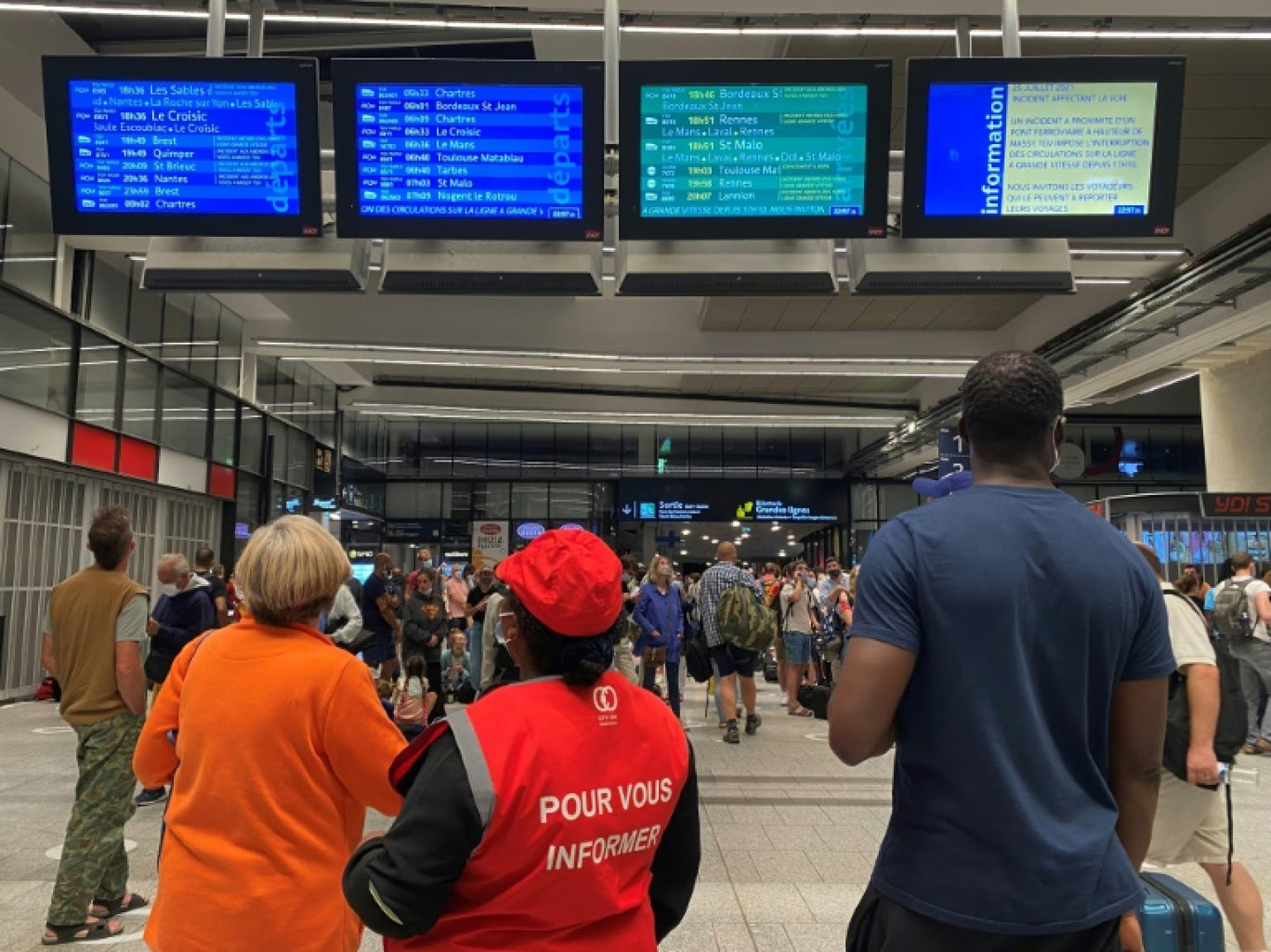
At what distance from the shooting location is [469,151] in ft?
16.3

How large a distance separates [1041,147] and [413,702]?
226 inches

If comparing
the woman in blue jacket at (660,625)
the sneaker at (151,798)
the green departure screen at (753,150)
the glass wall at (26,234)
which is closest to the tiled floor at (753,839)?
the sneaker at (151,798)

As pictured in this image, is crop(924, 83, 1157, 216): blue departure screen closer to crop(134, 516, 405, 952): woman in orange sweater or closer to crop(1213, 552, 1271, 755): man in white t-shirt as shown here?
crop(134, 516, 405, 952): woman in orange sweater

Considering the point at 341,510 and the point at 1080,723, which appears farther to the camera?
the point at 341,510

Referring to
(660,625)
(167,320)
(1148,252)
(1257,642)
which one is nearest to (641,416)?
(167,320)

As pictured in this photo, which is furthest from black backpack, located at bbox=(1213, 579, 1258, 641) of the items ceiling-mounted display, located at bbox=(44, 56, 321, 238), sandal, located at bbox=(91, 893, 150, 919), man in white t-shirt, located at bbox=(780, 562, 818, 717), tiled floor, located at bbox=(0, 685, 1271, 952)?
sandal, located at bbox=(91, 893, 150, 919)

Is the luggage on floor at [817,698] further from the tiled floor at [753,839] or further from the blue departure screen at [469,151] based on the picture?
the blue departure screen at [469,151]

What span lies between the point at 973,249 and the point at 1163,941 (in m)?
3.37

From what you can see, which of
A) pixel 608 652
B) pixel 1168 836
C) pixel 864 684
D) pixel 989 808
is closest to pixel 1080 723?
pixel 989 808

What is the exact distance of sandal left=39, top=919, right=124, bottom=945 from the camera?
367 cm

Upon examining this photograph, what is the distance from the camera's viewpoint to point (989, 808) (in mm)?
1438

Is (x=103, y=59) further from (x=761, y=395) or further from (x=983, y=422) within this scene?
(x=761, y=395)

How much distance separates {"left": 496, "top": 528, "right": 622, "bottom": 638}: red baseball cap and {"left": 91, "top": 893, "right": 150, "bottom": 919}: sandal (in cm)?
343

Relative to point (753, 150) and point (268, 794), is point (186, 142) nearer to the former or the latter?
point (753, 150)
